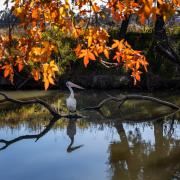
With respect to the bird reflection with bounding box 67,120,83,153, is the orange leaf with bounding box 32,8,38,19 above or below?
above

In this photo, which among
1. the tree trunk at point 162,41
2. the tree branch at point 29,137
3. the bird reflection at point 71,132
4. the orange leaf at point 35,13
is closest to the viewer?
the orange leaf at point 35,13

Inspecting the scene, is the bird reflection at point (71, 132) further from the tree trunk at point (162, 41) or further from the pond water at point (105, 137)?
the tree trunk at point (162, 41)

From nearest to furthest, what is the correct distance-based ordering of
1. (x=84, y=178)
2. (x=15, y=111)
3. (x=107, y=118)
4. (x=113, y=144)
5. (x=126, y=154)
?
1. (x=84, y=178)
2. (x=126, y=154)
3. (x=113, y=144)
4. (x=107, y=118)
5. (x=15, y=111)

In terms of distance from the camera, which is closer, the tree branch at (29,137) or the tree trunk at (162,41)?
the tree branch at (29,137)

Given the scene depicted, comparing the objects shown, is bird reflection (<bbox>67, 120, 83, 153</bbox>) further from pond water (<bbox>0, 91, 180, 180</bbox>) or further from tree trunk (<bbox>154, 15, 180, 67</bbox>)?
tree trunk (<bbox>154, 15, 180, 67</bbox>)

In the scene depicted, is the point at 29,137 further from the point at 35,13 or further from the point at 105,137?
the point at 35,13

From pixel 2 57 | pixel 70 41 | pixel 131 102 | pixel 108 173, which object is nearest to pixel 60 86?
pixel 70 41

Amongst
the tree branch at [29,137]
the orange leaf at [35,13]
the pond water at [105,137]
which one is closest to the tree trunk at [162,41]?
the pond water at [105,137]

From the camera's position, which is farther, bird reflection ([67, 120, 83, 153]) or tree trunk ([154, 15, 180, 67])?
tree trunk ([154, 15, 180, 67])

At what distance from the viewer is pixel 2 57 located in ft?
9.97

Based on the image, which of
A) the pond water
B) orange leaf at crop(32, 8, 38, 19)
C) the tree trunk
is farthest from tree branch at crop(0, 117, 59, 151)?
orange leaf at crop(32, 8, 38, 19)

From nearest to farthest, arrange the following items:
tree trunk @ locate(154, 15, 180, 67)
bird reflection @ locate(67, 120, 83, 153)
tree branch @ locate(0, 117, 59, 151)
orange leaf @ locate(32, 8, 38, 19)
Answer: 1. orange leaf @ locate(32, 8, 38, 19)
2. bird reflection @ locate(67, 120, 83, 153)
3. tree branch @ locate(0, 117, 59, 151)
4. tree trunk @ locate(154, 15, 180, 67)

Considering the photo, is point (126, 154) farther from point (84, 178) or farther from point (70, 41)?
point (70, 41)

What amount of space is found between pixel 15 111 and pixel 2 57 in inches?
289
